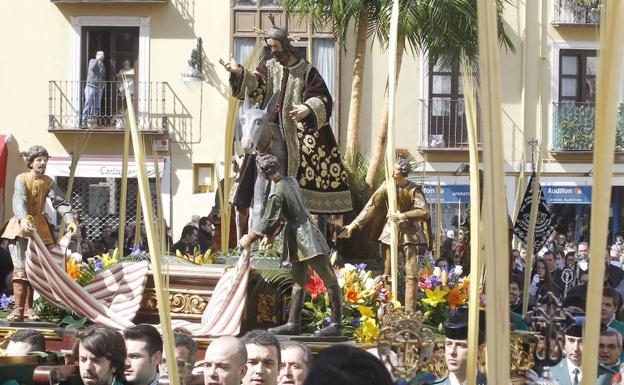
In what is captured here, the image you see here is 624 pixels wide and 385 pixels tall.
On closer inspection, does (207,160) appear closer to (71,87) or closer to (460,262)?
(71,87)

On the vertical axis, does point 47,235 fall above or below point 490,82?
below

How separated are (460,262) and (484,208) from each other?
31.6ft

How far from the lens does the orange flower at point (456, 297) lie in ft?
32.2

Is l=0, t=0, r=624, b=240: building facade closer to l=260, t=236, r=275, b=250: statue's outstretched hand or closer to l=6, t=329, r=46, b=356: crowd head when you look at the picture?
l=260, t=236, r=275, b=250: statue's outstretched hand

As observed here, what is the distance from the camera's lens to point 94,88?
27734 millimetres

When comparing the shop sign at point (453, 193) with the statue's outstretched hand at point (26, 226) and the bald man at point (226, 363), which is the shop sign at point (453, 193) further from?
the bald man at point (226, 363)

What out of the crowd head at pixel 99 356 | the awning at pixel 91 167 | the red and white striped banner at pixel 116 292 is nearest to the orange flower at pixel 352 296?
the red and white striped banner at pixel 116 292

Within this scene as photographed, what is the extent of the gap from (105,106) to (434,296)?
19.2 m

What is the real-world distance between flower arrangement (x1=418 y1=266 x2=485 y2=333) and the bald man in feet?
15.6

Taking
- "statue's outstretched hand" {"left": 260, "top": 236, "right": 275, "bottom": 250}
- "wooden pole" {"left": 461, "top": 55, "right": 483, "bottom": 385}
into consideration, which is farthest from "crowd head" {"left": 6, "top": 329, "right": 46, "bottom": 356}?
"wooden pole" {"left": 461, "top": 55, "right": 483, "bottom": 385}

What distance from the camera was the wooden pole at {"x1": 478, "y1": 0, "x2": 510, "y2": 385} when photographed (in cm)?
214

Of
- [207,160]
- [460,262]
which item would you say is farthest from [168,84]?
[460,262]

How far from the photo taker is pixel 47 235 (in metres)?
10.3

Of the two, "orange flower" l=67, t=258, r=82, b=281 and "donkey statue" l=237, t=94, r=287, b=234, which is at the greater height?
"donkey statue" l=237, t=94, r=287, b=234
